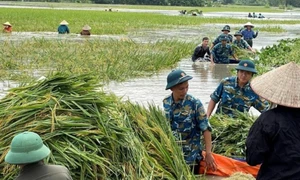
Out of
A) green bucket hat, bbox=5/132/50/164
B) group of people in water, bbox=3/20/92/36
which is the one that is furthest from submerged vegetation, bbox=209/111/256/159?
group of people in water, bbox=3/20/92/36

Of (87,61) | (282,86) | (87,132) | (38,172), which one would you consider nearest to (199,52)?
(87,61)

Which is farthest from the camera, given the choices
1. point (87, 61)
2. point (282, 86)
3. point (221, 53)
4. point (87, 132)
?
point (221, 53)

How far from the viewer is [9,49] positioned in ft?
46.5

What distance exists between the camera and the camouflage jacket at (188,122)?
15.3 ft

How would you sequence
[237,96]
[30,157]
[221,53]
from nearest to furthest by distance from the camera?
[30,157] → [237,96] → [221,53]

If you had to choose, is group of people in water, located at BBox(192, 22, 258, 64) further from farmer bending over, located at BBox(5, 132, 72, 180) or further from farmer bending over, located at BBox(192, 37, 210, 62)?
farmer bending over, located at BBox(5, 132, 72, 180)

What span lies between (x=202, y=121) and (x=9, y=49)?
10.6 metres

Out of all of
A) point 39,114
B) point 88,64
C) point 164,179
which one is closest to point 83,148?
point 39,114

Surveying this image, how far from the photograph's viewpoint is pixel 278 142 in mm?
2982

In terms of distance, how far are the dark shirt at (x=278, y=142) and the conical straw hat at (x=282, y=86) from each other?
0.06 m

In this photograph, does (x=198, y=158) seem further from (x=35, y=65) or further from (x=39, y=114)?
(x=35, y=65)

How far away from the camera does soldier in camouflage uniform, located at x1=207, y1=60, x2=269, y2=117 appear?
5.58m

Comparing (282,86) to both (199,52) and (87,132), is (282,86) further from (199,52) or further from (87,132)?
(199,52)

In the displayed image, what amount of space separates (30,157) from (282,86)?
1.59 m
